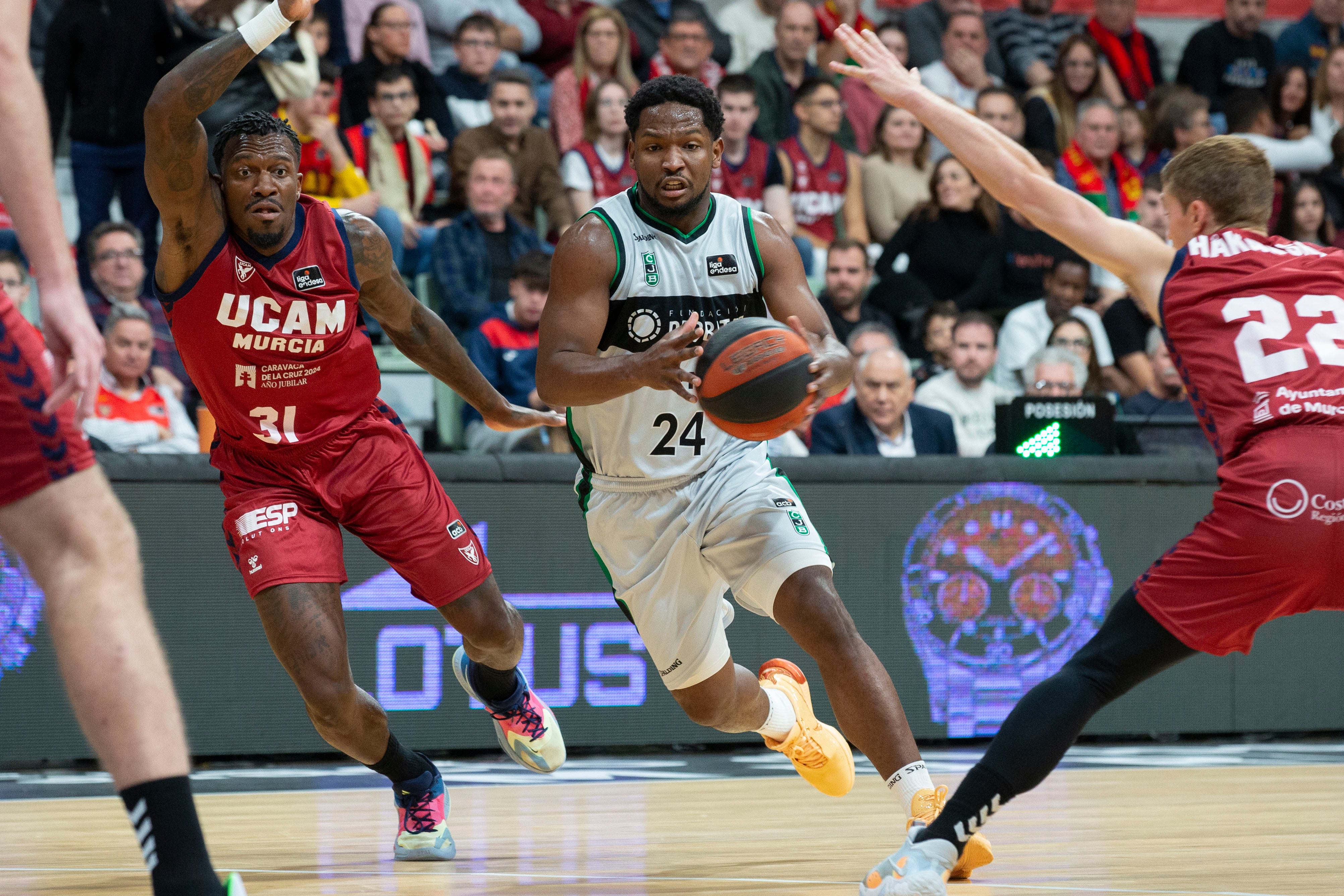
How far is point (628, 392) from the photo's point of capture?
4156 millimetres

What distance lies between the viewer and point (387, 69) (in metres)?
9.62

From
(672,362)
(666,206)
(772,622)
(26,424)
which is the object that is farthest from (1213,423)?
(772,622)

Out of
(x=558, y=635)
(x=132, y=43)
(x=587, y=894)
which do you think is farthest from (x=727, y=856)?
(x=132, y=43)

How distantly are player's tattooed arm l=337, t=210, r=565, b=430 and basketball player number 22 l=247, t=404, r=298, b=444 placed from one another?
1.45 feet

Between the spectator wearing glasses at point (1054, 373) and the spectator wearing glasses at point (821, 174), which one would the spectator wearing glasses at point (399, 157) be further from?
the spectator wearing glasses at point (1054, 373)

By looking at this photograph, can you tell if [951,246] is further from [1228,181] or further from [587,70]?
[1228,181]

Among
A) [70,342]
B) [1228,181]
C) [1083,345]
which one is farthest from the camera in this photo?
[1083,345]

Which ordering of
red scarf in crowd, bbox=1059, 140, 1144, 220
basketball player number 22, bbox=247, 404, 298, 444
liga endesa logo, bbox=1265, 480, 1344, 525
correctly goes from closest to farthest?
liga endesa logo, bbox=1265, 480, 1344, 525, basketball player number 22, bbox=247, 404, 298, 444, red scarf in crowd, bbox=1059, 140, 1144, 220

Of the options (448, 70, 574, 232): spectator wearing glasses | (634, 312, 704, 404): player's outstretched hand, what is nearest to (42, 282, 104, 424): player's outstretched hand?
(634, 312, 704, 404): player's outstretched hand

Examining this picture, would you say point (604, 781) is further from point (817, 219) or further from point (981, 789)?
point (817, 219)

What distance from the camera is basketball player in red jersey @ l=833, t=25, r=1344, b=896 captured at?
3475 mm

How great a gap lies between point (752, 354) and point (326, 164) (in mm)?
5522

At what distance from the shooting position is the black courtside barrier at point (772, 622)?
6801mm

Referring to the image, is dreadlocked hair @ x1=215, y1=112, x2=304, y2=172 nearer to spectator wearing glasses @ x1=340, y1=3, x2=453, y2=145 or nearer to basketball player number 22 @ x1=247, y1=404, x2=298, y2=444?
basketball player number 22 @ x1=247, y1=404, x2=298, y2=444
